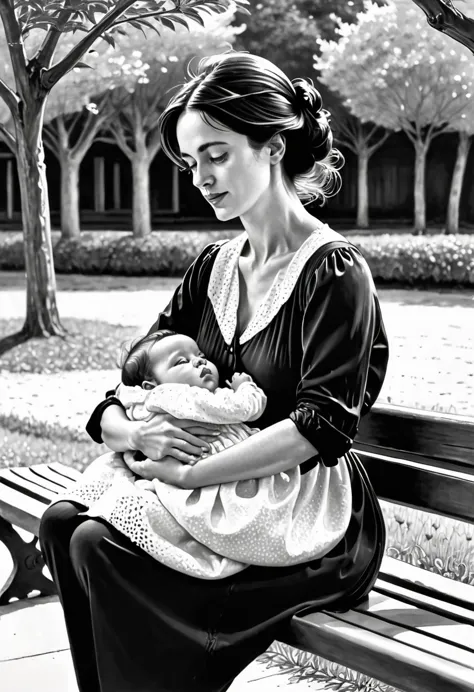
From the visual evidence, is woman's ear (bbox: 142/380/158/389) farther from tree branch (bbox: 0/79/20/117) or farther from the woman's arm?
tree branch (bbox: 0/79/20/117)

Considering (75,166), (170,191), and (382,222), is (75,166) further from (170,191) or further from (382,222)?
(382,222)

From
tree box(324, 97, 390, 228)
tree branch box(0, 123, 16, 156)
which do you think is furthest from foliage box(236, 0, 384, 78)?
tree branch box(0, 123, 16, 156)

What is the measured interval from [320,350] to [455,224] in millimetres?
3859

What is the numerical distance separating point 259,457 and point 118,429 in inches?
14.5

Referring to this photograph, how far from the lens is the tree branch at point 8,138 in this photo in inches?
281

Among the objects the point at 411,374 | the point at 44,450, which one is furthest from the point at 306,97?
the point at 411,374

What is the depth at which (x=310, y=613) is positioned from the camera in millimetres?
2145

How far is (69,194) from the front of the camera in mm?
7543

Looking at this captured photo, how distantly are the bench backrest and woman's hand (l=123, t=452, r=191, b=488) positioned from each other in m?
0.70

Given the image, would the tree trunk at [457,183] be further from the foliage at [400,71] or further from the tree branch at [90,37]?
the tree branch at [90,37]

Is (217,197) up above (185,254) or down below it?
above

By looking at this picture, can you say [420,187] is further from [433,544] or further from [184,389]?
[184,389]

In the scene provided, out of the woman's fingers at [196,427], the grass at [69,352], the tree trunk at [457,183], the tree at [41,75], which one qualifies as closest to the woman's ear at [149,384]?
the woman's fingers at [196,427]

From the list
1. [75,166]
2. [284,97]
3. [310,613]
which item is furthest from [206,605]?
[75,166]
